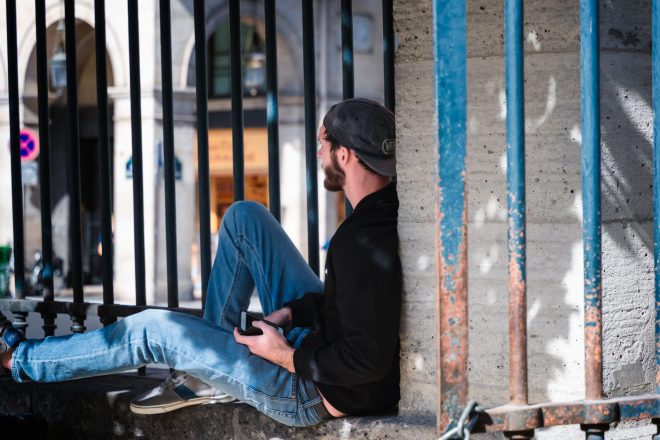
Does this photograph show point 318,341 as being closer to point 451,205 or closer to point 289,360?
point 289,360

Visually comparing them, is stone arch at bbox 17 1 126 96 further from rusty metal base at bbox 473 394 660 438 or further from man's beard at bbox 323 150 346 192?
rusty metal base at bbox 473 394 660 438

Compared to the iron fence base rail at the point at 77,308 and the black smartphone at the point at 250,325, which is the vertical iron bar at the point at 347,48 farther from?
the iron fence base rail at the point at 77,308

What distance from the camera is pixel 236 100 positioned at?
4.23 meters

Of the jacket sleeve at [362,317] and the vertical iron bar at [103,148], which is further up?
the vertical iron bar at [103,148]

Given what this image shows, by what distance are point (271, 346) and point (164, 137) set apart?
4.71ft

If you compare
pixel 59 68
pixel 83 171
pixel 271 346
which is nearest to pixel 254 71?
pixel 59 68

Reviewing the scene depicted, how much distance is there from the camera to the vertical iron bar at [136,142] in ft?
14.8

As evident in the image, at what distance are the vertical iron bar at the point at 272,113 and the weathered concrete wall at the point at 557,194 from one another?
1.04 meters

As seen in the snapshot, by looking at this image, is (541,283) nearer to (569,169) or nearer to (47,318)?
(569,169)

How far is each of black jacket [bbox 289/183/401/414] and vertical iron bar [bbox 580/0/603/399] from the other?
3.33 feet

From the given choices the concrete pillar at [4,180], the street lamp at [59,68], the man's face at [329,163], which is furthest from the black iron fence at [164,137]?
the concrete pillar at [4,180]

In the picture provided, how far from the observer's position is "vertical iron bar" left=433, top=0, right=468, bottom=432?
216cm

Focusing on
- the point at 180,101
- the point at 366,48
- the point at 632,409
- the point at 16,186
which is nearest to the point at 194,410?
the point at 16,186

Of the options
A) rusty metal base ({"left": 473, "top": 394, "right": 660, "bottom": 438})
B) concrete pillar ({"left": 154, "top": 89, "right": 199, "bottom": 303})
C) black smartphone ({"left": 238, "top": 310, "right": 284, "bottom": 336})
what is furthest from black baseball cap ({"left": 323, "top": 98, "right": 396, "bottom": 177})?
concrete pillar ({"left": 154, "top": 89, "right": 199, "bottom": 303})
